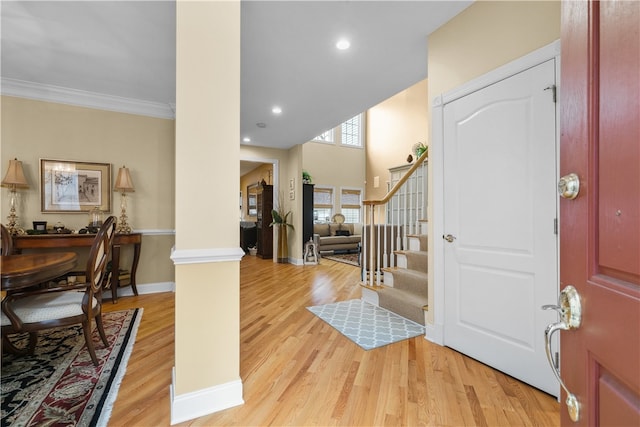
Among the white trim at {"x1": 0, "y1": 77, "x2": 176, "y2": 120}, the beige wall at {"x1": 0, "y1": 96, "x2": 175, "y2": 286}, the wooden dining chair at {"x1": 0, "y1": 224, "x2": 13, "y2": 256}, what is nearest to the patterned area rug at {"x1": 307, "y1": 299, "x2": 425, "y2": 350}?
the beige wall at {"x1": 0, "y1": 96, "x2": 175, "y2": 286}

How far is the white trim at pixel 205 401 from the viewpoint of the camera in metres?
1.44

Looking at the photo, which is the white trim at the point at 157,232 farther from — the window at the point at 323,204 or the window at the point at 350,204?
the window at the point at 350,204

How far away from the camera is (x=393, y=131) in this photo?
27.1 feet

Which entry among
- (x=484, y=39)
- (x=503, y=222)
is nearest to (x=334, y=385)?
(x=503, y=222)

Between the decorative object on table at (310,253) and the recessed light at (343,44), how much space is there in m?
4.34

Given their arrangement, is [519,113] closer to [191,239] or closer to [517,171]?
[517,171]

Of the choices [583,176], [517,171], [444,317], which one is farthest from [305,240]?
[583,176]

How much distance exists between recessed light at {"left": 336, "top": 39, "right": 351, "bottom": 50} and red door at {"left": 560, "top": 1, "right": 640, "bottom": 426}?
226 centimetres

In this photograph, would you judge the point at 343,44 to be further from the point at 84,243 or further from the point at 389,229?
the point at 84,243

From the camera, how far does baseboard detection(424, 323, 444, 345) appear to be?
7.57ft

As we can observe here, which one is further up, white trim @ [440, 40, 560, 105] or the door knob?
white trim @ [440, 40, 560, 105]

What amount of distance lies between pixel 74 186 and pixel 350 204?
7309mm

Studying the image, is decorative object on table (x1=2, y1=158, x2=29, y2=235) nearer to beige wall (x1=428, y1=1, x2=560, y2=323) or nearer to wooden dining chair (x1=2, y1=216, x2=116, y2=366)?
wooden dining chair (x1=2, y1=216, x2=116, y2=366)

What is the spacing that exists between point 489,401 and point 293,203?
5212 mm
